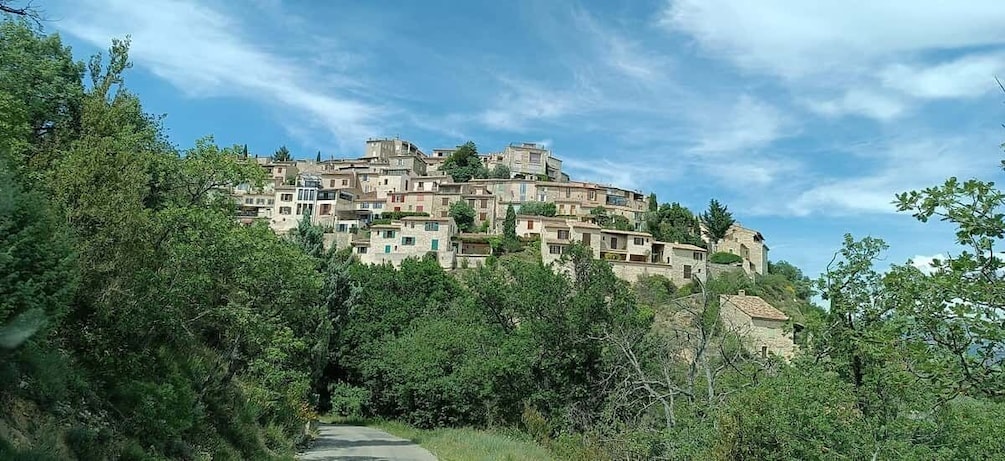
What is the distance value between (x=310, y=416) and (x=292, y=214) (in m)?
64.8

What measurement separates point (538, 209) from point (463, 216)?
9.33 m

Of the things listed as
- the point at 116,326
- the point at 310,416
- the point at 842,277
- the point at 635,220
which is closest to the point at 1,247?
the point at 116,326

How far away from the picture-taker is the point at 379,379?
41750mm

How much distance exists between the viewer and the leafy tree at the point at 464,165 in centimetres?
10750

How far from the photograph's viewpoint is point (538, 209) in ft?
294

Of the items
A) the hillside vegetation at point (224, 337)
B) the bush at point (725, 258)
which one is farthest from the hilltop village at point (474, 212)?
the hillside vegetation at point (224, 337)

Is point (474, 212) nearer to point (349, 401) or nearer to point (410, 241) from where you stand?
point (410, 241)

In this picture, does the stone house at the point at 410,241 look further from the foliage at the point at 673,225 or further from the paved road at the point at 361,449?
the paved road at the point at 361,449

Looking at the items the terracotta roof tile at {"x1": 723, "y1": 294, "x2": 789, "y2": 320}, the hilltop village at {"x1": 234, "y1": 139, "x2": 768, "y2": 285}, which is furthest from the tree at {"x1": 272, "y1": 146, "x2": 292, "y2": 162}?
the terracotta roof tile at {"x1": 723, "y1": 294, "x2": 789, "y2": 320}

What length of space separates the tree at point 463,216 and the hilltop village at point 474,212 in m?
0.55

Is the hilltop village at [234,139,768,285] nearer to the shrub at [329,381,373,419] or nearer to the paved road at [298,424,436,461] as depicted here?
the shrub at [329,381,373,419]

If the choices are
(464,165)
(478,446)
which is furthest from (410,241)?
(478,446)

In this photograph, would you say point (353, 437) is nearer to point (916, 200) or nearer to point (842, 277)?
point (842, 277)

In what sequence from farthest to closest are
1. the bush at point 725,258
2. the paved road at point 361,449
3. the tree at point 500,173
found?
the tree at point 500,173 → the bush at point 725,258 → the paved road at point 361,449
